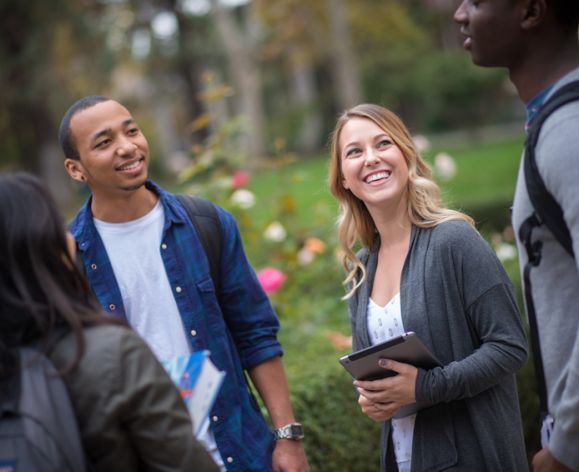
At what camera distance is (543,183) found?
203cm

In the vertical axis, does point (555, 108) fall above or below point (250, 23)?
below

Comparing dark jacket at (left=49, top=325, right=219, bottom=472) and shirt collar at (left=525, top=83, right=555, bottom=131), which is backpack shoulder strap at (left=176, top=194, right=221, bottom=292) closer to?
dark jacket at (left=49, top=325, right=219, bottom=472)

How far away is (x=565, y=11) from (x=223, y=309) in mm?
1520

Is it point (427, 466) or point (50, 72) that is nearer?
point (427, 466)

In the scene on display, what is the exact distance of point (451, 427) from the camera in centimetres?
265

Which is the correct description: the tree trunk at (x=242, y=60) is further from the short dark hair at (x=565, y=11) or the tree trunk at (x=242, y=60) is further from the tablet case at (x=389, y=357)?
the short dark hair at (x=565, y=11)

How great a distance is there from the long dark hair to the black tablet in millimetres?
895

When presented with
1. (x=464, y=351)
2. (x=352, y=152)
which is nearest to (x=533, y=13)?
(x=352, y=152)

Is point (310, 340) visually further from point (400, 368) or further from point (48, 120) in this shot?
point (48, 120)

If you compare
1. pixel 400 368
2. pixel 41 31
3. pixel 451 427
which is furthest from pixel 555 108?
pixel 41 31

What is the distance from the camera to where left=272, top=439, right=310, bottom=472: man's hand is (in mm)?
2848

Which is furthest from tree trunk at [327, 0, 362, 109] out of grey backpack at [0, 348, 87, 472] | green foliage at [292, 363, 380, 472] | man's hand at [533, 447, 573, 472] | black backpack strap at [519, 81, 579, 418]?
grey backpack at [0, 348, 87, 472]

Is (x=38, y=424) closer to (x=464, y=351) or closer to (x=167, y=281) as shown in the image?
(x=167, y=281)

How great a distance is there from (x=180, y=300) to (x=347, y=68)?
88.2ft
